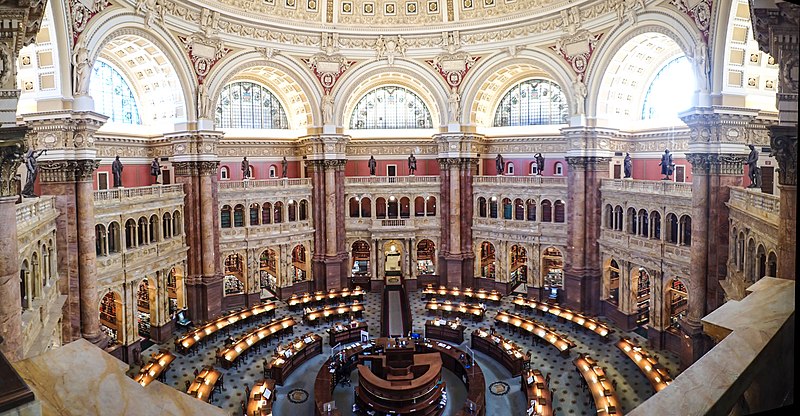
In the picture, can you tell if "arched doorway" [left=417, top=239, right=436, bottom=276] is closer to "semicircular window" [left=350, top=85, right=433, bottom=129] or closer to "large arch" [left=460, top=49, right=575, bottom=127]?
"semicircular window" [left=350, top=85, right=433, bottom=129]

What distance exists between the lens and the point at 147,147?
29.7 metres

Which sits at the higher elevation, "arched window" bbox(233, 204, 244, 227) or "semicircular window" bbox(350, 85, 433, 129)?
"semicircular window" bbox(350, 85, 433, 129)

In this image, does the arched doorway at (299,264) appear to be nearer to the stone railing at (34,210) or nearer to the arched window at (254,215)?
the arched window at (254,215)

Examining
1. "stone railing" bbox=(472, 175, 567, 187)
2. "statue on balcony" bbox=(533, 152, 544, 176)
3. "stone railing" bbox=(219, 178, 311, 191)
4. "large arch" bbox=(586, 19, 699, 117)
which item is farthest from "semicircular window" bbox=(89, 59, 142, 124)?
"large arch" bbox=(586, 19, 699, 117)

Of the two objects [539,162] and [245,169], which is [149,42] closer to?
[245,169]

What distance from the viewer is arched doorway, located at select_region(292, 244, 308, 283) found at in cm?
3525

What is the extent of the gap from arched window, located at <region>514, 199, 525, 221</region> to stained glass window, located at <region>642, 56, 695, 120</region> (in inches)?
350

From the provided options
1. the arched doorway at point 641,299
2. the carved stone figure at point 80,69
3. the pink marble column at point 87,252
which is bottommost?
the arched doorway at point 641,299

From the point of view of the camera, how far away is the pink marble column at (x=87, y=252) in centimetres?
2023

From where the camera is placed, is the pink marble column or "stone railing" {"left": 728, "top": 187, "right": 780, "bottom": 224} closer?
"stone railing" {"left": 728, "top": 187, "right": 780, "bottom": 224}

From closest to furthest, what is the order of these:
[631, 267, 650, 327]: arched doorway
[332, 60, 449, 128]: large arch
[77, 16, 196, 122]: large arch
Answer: [77, 16, 196, 122]: large arch < [631, 267, 650, 327]: arched doorway < [332, 60, 449, 128]: large arch

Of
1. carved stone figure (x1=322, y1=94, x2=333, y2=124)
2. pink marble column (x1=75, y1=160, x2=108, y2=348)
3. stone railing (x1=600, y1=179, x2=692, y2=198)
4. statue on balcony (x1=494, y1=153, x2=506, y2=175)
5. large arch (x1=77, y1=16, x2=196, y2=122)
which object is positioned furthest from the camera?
statue on balcony (x1=494, y1=153, x2=506, y2=175)

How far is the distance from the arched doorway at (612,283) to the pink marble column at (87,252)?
25.6 meters

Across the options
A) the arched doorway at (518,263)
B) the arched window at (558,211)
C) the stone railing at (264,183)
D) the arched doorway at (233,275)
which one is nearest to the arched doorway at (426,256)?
the arched doorway at (518,263)
